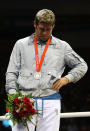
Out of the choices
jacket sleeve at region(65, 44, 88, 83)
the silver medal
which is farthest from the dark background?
the silver medal

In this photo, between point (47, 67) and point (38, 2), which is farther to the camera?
point (38, 2)

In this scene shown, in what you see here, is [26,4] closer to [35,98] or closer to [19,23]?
[19,23]

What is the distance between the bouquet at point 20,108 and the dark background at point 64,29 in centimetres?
302

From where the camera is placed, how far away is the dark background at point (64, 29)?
5.82m

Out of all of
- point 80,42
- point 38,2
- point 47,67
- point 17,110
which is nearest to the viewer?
point 17,110

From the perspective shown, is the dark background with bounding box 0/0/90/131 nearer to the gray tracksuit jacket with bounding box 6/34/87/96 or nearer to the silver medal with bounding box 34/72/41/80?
the gray tracksuit jacket with bounding box 6/34/87/96

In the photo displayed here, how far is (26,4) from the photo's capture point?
19.4 feet

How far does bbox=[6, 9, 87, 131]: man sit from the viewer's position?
8.62ft

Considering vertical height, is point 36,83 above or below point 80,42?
above

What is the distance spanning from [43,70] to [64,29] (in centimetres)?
360

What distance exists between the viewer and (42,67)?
105 inches

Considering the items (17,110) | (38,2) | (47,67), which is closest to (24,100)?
(17,110)

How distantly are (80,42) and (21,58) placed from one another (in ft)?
12.1

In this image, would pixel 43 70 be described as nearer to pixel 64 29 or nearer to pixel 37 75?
pixel 37 75
